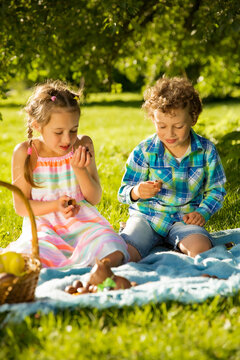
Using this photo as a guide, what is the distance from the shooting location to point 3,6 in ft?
16.3

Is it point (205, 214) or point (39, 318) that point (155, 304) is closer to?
point (39, 318)

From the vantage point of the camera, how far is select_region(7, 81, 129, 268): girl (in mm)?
3436

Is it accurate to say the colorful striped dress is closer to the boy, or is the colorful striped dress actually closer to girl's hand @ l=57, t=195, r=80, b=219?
girl's hand @ l=57, t=195, r=80, b=219

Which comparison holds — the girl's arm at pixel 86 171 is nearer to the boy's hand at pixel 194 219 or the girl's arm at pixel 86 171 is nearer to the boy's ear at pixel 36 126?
the boy's ear at pixel 36 126

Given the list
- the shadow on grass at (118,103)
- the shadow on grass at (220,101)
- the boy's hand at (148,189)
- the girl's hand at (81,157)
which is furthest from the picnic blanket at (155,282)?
the shadow on grass at (118,103)

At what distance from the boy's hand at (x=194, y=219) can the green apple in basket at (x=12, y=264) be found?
131 centimetres

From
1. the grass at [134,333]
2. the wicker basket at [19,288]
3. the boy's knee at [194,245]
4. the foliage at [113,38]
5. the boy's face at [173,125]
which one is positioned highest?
the foliage at [113,38]

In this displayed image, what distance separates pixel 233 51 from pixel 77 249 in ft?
16.4

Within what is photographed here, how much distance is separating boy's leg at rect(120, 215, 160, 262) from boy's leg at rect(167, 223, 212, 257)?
0.46ft

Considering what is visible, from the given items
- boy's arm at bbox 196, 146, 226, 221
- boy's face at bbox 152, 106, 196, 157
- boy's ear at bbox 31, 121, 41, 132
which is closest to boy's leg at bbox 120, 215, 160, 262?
boy's arm at bbox 196, 146, 226, 221

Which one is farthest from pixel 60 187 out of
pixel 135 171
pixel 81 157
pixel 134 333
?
pixel 134 333

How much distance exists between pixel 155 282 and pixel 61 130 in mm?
1116

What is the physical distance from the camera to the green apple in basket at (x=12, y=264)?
2.73 m

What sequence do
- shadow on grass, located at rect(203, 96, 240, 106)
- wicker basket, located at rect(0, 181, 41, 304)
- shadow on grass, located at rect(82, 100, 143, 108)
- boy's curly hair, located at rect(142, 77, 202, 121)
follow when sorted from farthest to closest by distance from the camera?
shadow on grass, located at rect(82, 100, 143, 108)
shadow on grass, located at rect(203, 96, 240, 106)
boy's curly hair, located at rect(142, 77, 202, 121)
wicker basket, located at rect(0, 181, 41, 304)
